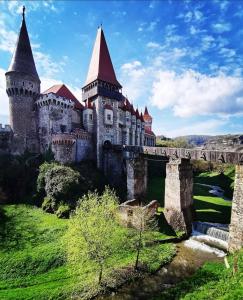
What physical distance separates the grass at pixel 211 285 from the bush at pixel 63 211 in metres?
13.4

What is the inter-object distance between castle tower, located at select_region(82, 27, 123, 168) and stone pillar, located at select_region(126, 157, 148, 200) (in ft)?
28.0

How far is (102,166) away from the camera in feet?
121

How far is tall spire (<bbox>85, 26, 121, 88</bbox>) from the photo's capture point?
39.1m

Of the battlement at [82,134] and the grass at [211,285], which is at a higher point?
the battlement at [82,134]

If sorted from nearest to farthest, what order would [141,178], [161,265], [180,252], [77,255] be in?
1. [77,255]
2. [161,265]
3. [180,252]
4. [141,178]

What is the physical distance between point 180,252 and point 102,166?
67.0ft

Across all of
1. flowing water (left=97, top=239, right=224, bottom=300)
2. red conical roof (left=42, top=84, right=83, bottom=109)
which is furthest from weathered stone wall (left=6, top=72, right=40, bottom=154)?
flowing water (left=97, top=239, right=224, bottom=300)

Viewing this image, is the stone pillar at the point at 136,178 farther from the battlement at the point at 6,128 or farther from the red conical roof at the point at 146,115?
the red conical roof at the point at 146,115

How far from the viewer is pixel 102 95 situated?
37.5 m

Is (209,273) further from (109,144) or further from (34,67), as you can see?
(34,67)

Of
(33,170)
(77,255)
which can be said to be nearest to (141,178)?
(33,170)

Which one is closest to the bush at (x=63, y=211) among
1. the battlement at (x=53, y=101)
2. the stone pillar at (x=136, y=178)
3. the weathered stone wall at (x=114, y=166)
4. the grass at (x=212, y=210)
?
the stone pillar at (x=136, y=178)

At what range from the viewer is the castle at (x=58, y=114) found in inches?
1326

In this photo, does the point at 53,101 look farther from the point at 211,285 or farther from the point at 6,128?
the point at 211,285
